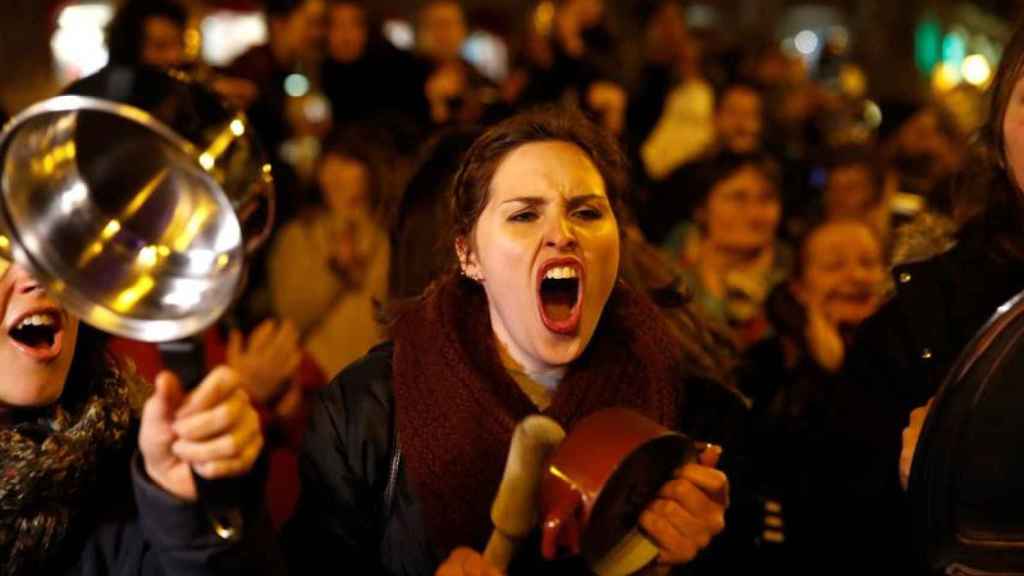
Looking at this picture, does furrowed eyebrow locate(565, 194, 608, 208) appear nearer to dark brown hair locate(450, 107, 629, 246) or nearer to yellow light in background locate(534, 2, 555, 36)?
dark brown hair locate(450, 107, 629, 246)

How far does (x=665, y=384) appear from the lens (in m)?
2.62

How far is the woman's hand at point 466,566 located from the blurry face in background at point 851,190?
3729 millimetres

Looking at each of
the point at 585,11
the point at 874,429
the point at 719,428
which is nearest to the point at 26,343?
the point at 719,428

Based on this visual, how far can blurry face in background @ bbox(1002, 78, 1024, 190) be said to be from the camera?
260 cm

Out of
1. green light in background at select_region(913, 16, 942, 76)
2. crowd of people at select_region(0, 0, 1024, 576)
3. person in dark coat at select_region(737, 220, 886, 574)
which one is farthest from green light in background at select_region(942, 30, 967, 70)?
person in dark coat at select_region(737, 220, 886, 574)

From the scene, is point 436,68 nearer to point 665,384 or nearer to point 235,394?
point 665,384

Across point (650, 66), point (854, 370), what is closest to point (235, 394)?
point (854, 370)

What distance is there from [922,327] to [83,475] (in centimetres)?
166

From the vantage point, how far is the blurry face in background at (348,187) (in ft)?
16.0

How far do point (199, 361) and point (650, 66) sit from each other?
5.48 m

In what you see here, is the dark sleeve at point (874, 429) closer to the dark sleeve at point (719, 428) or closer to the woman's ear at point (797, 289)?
the dark sleeve at point (719, 428)

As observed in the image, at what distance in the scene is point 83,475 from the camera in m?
2.26

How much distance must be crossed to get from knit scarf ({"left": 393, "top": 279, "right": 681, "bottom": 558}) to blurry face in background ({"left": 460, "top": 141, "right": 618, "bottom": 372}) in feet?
0.24

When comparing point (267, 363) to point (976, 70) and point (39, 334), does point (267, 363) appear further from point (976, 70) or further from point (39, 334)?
point (976, 70)
